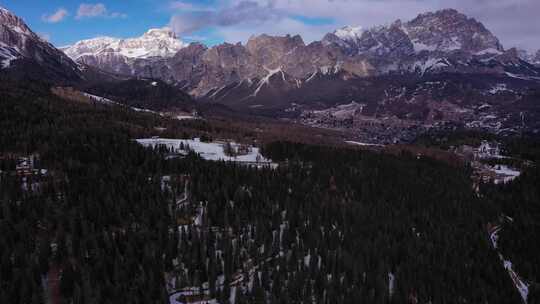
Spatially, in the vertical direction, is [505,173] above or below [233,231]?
above

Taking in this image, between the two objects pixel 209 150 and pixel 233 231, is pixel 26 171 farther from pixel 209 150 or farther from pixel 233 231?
pixel 209 150

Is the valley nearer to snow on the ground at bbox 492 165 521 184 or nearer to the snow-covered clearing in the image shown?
the snow-covered clearing

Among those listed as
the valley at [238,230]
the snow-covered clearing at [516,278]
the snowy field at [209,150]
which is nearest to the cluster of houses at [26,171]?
the valley at [238,230]

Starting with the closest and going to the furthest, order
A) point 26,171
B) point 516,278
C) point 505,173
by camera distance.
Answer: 1. point 516,278
2. point 26,171
3. point 505,173

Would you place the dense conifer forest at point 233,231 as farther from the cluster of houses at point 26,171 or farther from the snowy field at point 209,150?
the snowy field at point 209,150

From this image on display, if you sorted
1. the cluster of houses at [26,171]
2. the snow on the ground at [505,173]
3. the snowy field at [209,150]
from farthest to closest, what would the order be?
the snow on the ground at [505,173], the snowy field at [209,150], the cluster of houses at [26,171]

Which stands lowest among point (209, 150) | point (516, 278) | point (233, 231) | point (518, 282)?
point (518, 282)

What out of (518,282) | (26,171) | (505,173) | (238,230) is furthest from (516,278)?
(26,171)
